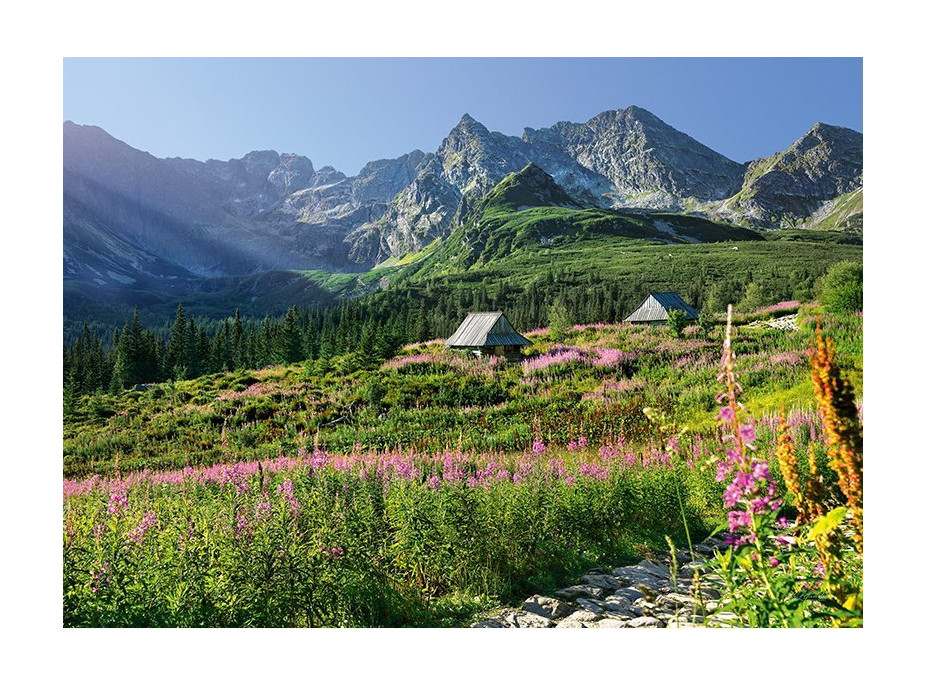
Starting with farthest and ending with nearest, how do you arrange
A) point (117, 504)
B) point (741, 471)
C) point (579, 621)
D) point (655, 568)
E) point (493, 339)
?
point (493, 339)
point (117, 504)
point (655, 568)
point (579, 621)
point (741, 471)

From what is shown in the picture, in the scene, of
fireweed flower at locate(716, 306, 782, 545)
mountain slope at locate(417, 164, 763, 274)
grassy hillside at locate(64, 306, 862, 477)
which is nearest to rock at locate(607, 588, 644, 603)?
fireweed flower at locate(716, 306, 782, 545)

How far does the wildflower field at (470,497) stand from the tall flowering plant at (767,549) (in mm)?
18

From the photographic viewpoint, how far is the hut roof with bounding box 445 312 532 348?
10.5 metres

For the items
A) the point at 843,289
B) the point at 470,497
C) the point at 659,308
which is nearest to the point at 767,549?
the point at 470,497

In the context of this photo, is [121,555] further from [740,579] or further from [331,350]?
[331,350]

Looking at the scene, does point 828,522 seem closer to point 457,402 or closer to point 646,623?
point 646,623

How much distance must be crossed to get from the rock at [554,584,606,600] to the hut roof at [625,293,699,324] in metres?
7.13

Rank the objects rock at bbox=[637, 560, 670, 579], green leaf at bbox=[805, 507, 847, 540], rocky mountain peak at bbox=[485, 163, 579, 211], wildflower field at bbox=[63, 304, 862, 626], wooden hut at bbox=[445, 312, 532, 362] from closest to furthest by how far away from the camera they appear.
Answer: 1. green leaf at bbox=[805, 507, 847, 540]
2. wildflower field at bbox=[63, 304, 862, 626]
3. rock at bbox=[637, 560, 670, 579]
4. wooden hut at bbox=[445, 312, 532, 362]
5. rocky mountain peak at bbox=[485, 163, 579, 211]

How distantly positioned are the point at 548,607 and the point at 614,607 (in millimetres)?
514

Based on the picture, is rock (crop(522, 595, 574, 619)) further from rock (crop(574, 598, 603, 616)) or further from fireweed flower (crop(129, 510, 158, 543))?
fireweed flower (crop(129, 510, 158, 543))

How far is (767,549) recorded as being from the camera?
9.37 ft

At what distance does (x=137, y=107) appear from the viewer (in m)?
6.28
